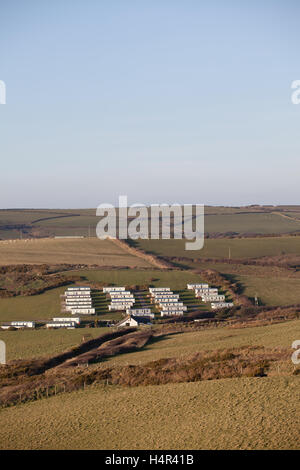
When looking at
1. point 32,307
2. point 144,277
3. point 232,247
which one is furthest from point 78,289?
point 232,247

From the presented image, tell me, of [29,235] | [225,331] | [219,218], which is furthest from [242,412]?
[219,218]

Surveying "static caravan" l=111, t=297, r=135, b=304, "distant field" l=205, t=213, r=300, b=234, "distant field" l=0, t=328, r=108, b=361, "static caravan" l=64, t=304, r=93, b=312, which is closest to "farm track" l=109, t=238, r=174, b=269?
"static caravan" l=111, t=297, r=135, b=304

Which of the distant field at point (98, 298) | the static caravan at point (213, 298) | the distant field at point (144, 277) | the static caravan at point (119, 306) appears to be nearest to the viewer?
the distant field at point (98, 298)

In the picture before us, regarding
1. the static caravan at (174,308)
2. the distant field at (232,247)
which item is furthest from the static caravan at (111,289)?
the distant field at (232,247)

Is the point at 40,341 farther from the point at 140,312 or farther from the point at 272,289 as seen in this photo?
the point at 272,289

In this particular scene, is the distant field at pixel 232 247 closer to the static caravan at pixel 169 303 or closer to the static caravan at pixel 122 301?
the static caravan at pixel 169 303

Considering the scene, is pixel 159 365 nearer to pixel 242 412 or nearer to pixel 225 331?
pixel 242 412
